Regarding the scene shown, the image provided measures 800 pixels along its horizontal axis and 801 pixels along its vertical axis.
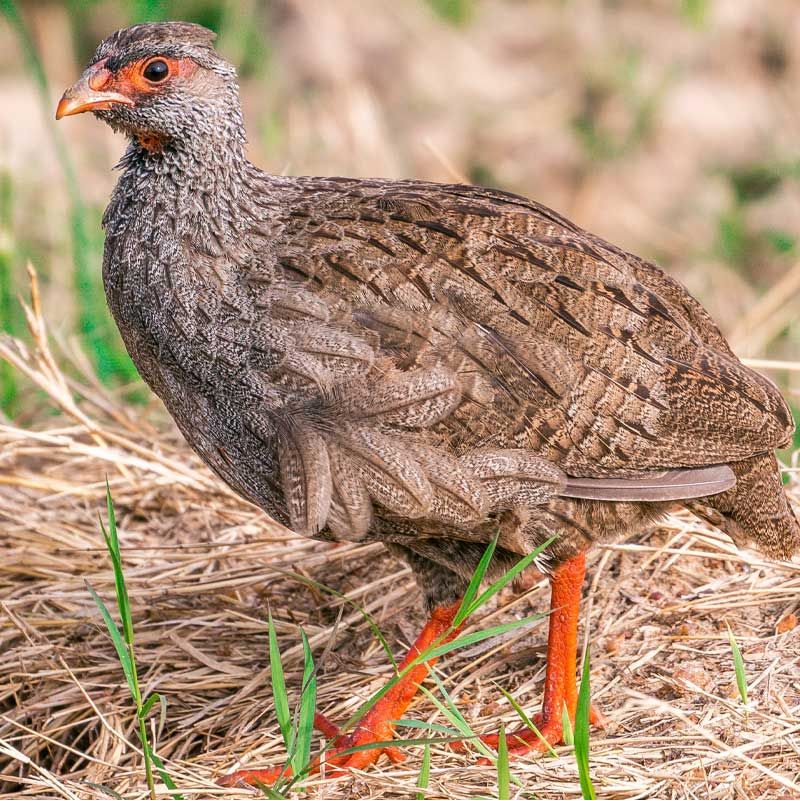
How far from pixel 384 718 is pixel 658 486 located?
1036 millimetres

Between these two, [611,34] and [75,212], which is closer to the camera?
[75,212]

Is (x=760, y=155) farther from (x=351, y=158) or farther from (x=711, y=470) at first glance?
(x=711, y=470)

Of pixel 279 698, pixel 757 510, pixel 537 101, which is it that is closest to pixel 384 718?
pixel 279 698

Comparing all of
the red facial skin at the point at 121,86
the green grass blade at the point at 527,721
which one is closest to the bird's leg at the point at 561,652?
the green grass blade at the point at 527,721

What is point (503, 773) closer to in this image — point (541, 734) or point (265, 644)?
point (541, 734)

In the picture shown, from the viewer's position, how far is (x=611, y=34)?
362 inches

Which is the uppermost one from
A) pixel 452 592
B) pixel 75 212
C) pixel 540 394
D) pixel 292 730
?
pixel 75 212

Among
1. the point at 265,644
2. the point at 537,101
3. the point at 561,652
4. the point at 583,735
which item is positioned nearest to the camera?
the point at 583,735

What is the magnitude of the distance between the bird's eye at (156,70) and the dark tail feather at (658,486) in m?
1.56

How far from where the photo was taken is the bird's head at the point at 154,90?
334 centimetres

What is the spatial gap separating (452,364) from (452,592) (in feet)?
2.56

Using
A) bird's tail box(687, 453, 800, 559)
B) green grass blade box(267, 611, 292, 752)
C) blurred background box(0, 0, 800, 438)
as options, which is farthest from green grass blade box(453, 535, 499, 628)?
A: blurred background box(0, 0, 800, 438)

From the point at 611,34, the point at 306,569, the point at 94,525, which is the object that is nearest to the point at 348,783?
the point at 306,569

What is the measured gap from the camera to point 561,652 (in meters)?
3.54
